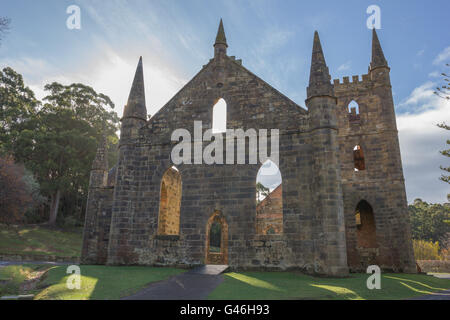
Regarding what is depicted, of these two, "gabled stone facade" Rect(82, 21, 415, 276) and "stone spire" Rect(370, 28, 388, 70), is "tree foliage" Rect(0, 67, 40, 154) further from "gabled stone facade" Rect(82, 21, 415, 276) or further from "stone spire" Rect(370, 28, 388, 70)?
"stone spire" Rect(370, 28, 388, 70)

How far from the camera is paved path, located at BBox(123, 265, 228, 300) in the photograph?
8461 millimetres

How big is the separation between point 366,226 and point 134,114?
1806cm

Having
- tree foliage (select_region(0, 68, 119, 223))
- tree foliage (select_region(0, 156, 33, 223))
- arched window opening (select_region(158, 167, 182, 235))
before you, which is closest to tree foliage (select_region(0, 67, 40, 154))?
tree foliage (select_region(0, 68, 119, 223))

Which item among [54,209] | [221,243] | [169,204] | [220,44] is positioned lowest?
[221,243]

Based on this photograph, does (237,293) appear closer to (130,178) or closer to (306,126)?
(306,126)

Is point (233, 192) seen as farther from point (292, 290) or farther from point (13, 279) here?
point (13, 279)

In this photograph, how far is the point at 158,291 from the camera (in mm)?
9250

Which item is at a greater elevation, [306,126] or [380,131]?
[380,131]

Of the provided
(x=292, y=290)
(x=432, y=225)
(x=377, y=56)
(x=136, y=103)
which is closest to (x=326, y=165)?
(x=292, y=290)

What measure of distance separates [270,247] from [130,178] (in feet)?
25.8

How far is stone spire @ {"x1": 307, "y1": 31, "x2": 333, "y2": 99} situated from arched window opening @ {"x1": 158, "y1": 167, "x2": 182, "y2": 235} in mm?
8234

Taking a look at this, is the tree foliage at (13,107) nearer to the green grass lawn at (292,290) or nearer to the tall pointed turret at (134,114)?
the tall pointed turret at (134,114)

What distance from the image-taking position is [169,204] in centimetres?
1838
